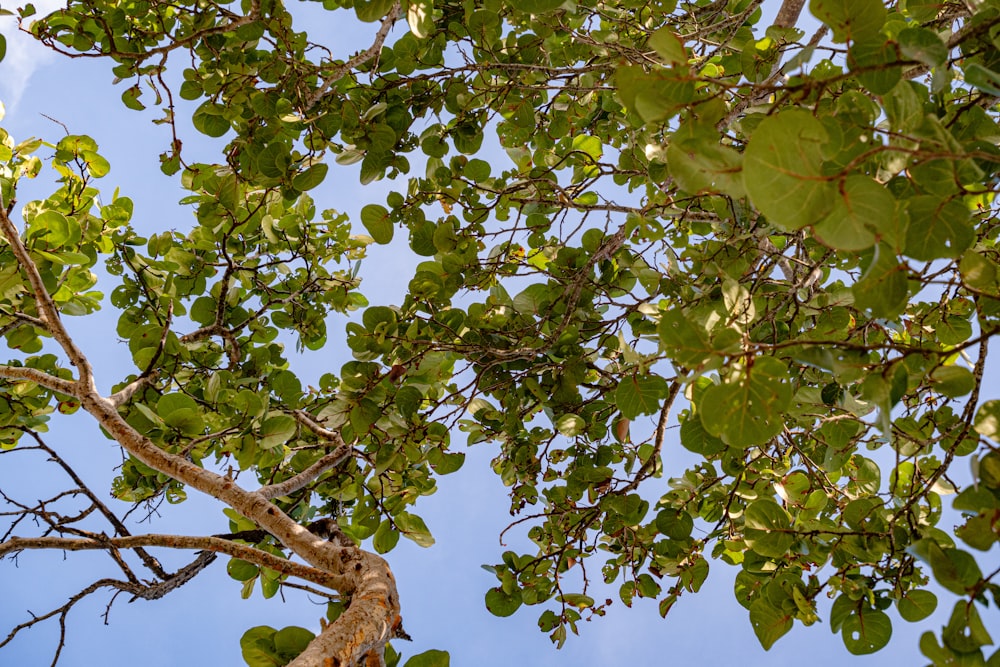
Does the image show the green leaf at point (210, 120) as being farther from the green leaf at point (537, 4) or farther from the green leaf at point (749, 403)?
the green leaf at point (749, 403)

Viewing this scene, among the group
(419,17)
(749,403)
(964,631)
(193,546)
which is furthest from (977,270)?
(193,546)

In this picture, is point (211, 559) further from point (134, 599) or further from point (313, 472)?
point (313, 472)

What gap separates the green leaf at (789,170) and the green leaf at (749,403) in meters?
0.31

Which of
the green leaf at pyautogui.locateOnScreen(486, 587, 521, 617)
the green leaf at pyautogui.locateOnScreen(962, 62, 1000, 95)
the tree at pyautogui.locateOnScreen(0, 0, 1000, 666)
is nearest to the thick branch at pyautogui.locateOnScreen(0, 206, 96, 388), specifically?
the tree at pyautogui.locateOnScreen(0, 0, 1000, 666)

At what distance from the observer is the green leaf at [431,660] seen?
1.64 metres

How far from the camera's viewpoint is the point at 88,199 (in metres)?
3.02

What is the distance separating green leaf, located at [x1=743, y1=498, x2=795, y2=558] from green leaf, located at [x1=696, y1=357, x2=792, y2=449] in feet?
2.27

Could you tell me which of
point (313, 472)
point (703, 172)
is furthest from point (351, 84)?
point (703, 172)

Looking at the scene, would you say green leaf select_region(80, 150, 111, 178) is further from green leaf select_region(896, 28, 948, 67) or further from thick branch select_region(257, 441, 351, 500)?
green leaf select_region(896, 28, 948, 67)

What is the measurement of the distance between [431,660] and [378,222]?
146 centimetres

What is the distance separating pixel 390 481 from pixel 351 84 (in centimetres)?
165

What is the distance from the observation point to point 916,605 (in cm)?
166

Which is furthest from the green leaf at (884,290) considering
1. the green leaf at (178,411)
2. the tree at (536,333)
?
the green leaf at (178,411)

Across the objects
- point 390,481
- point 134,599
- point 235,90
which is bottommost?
point 134,599
